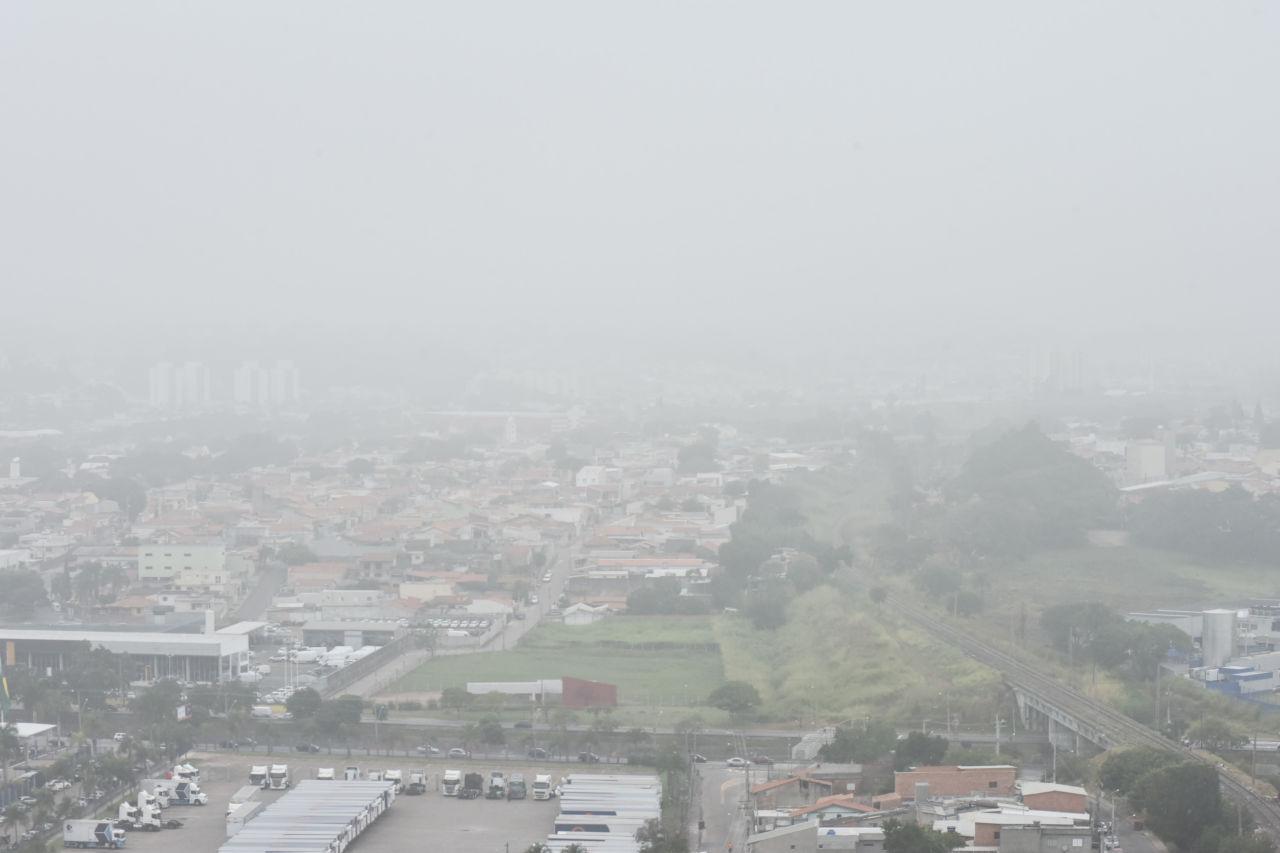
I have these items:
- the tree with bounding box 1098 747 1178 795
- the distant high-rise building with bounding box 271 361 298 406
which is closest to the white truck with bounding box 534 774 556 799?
the tree with bounding box 1098 747 1178 795

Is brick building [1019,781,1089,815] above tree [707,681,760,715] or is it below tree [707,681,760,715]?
above

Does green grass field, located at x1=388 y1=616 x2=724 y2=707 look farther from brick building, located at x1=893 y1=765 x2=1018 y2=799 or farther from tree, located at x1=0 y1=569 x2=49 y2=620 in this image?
tree, located at x1=0 y1=569 x2=49 y2=620

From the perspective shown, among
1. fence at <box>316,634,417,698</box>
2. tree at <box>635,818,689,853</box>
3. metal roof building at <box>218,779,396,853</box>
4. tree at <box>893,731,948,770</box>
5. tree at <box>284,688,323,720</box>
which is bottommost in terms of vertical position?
fence at <box>316,634,417,698</box>

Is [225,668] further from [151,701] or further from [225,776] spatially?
[225,776]

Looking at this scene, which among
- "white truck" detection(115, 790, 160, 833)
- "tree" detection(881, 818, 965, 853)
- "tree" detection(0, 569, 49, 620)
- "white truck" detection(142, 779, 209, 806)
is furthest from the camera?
"tree" detection(0, 569, 49, 620)

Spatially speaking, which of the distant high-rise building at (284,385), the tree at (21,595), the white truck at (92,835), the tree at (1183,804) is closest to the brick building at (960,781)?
the tree at (1183,804)

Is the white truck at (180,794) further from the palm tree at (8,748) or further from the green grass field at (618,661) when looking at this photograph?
the green grass field at (618,661)

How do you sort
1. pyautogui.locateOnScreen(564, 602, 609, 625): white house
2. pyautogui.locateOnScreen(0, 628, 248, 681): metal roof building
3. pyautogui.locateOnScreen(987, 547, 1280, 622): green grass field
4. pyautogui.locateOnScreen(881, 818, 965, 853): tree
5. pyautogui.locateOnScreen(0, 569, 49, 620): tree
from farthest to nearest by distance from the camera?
pyautogui.locateOnScreen(0, 569, 49, 620): tree
pyautogui.locateOnScreen(987, 547, 1280, 622): green grass field
pyautogui.locateOnScreen(564, 602, 609, 625): white house
pyautogui.locateOnScreen(0, 628, 248, 681): metal roof building
pyautogui.locateOnScreen(881, 818, 965, 853): tree
